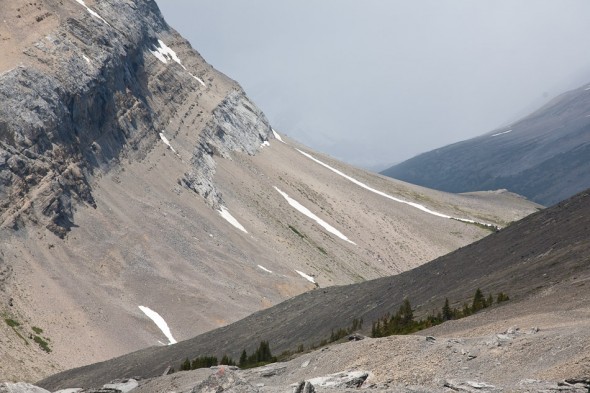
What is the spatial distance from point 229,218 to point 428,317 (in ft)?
232

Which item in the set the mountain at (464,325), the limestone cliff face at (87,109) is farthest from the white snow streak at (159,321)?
the limestone cliff face at (87,109)

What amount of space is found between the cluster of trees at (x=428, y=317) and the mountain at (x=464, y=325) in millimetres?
1466

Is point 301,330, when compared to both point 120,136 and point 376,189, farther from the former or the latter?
point 376,189

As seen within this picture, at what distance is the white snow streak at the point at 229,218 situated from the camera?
10945cm

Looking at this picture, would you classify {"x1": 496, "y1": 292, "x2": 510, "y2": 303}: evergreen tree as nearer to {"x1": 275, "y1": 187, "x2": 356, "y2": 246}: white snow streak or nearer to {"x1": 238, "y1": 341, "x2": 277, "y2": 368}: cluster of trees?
{"x1": 238, "y1": 341, "x2": 277, "y2": 368}: cluster of trees

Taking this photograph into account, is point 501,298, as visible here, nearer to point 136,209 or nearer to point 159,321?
point 159,321

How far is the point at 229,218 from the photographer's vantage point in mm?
111188

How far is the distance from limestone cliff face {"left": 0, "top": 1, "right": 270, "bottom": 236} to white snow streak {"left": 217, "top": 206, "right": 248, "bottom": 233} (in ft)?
6.40

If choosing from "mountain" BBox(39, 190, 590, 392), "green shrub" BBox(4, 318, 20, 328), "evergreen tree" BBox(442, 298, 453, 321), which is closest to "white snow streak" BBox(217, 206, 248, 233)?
"mountain" BBox(39, 190, 590, 392)

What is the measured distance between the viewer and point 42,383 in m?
59.8

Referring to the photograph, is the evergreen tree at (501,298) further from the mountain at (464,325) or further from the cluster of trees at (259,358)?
the cluster of trees at (259,358)

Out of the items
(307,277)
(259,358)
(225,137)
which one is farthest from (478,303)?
(225,137)

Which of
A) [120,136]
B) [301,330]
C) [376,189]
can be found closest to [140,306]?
[301,330]

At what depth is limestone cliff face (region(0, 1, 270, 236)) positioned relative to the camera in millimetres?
87688
